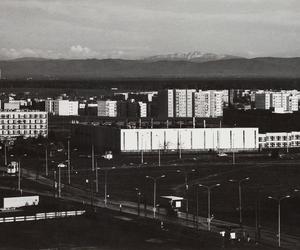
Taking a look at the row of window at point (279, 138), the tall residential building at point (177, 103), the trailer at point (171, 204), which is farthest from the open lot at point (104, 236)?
the tall residential building at point (177, 103)

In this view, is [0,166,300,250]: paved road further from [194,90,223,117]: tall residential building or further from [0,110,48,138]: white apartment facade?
[194,90,223,117]: tall residential building

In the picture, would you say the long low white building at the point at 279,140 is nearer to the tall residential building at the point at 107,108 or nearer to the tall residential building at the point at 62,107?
the tall residential building at the point at 107,108

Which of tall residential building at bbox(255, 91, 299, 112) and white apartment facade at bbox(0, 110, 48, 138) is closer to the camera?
white apartment facade at bbox(0, 110, 48, 138)

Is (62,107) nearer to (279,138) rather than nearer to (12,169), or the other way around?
(279,138)

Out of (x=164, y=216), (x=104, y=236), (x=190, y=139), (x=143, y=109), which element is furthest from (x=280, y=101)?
(x=104, y=236)

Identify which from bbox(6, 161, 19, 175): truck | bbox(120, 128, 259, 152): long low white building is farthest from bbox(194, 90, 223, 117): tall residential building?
bbox(6, 161, 19, 175): truck

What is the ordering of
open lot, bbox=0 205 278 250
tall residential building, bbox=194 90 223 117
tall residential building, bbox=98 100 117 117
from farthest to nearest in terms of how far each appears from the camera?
tall residential building, bbox=98 100 117 117 < tall residential building, bbox=194 90 223 117 < open lot, bbox=0 205 278 250
